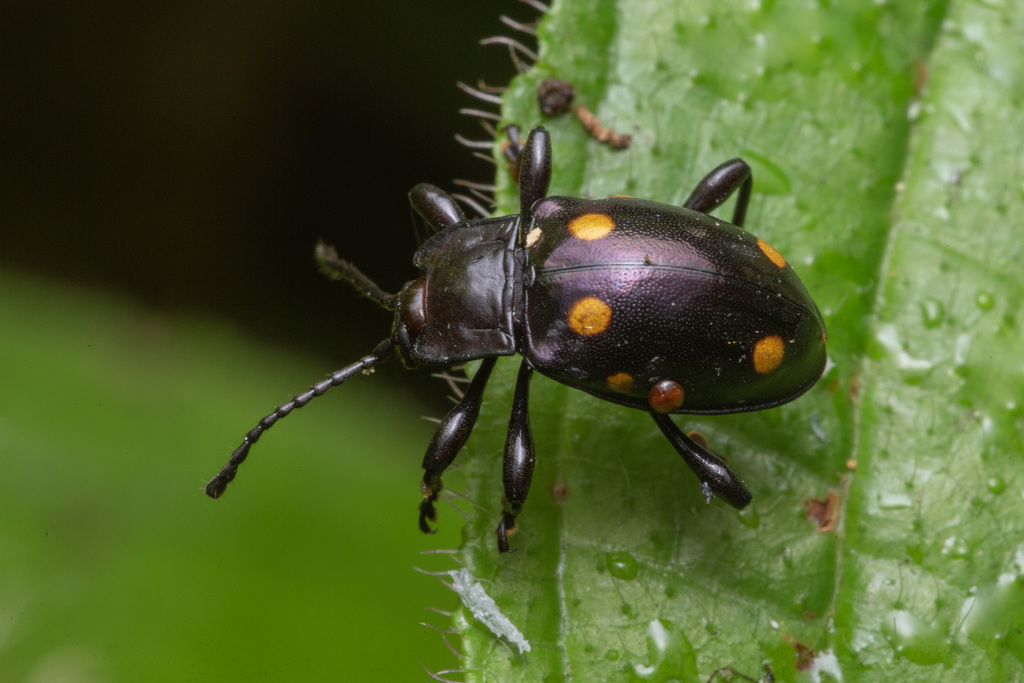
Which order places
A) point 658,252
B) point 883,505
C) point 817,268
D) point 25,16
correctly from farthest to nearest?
point 25,16 → point 817,268 → point 883,505 → point 658,252

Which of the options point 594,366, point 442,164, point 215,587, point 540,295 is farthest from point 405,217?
point 215,587

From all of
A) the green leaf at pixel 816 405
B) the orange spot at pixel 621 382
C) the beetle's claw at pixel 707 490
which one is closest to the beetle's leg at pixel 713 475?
the beetle's claw at pixel 707 490

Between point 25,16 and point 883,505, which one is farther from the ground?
point 25,16

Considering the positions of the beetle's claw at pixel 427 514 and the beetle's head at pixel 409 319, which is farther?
the beetle's claw at pixel 427 514

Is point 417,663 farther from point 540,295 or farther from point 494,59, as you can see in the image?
point 494,59

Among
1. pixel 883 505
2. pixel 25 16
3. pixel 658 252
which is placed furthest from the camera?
pixel 25 16

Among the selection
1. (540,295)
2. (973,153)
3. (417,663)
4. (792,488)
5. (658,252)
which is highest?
(973,153)

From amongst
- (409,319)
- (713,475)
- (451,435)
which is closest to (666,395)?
(713,475)

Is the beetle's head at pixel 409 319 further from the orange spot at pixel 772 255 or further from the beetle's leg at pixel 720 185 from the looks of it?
the orange spot at pixel 772 255
